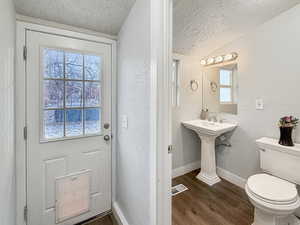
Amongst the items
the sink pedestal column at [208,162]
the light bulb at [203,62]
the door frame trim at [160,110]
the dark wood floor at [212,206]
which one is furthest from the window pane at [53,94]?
the light bulb at [203,62]

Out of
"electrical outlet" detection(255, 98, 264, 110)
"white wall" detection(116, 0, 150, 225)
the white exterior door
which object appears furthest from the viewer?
"electrical outlet" detection(255, 98, 264, 110)

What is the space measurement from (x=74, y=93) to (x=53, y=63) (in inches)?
12.3

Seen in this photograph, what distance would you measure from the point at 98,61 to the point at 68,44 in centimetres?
29

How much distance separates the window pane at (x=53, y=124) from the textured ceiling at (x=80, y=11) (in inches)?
32.3

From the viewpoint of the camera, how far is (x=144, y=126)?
1068mm

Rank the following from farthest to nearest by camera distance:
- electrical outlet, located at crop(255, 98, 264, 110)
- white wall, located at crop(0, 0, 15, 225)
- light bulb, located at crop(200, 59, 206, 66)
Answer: light bulb, located at crop(200, 59, 206, 66) < electrical outlet, located at crop(255, 98, 264, 110) < white wall, located at crop(0, 0, 15, 225)

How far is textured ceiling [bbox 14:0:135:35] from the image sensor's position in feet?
3.74

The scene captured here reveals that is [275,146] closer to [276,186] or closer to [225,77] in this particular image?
[276,186]

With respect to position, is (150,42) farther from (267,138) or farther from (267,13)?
(267,138)

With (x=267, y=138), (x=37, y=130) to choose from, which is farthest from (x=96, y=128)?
(x=267, y=138)

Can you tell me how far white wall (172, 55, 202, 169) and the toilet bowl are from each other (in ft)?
3.54

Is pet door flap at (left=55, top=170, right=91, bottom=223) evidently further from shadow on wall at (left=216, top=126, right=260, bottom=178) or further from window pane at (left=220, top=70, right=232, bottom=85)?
window pane at (left=220, top=70, right=232, bottom=85)

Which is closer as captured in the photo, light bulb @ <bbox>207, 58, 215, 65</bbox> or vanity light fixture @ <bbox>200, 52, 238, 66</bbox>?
vanity light fixture @ <bbox>200, 52, 238, 66</bbox>

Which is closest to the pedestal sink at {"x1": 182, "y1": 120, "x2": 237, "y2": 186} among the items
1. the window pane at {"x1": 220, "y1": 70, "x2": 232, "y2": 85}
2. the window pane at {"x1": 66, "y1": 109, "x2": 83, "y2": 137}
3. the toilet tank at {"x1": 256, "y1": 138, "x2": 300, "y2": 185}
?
the toilet tank at {"x1": 256, "y1": 138, "x2": 300, "y2": 185}
